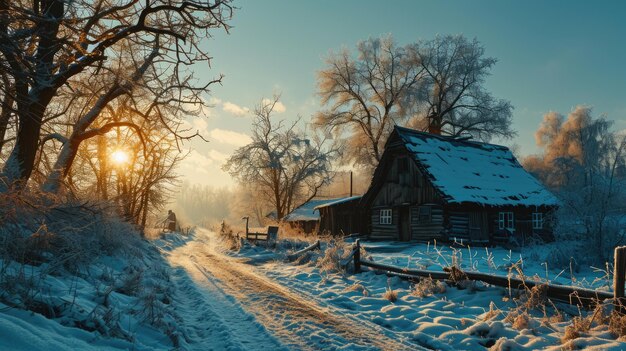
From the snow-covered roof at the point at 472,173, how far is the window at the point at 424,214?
2145 mm

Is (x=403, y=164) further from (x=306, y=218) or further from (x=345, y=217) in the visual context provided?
(x=306, y=218)

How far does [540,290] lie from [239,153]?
37563 mm

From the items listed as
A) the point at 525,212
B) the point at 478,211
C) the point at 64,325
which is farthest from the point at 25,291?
the point at 525,212

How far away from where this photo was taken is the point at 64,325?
12.8ft

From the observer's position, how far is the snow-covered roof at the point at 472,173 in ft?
70.5

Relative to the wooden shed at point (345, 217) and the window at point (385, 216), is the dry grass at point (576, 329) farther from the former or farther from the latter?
the wooden shed at point (345, 217)

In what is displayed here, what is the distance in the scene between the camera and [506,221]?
2317cm

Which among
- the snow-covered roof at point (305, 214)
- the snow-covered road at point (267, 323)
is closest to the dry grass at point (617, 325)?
the snow-covered road at point (267, 323)

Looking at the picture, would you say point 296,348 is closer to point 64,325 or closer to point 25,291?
point 64,325

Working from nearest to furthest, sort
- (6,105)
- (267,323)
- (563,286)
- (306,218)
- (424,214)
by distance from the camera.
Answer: (6,105)
(267,323)
(563,286)
(424,214)
(306,218)

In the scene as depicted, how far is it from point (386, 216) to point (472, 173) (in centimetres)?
612

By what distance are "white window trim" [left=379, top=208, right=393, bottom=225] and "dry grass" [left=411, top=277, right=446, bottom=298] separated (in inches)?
664

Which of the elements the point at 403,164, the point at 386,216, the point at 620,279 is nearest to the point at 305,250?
the point at 620,279

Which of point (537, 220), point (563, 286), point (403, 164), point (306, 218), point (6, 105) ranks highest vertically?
point (403, 164)
